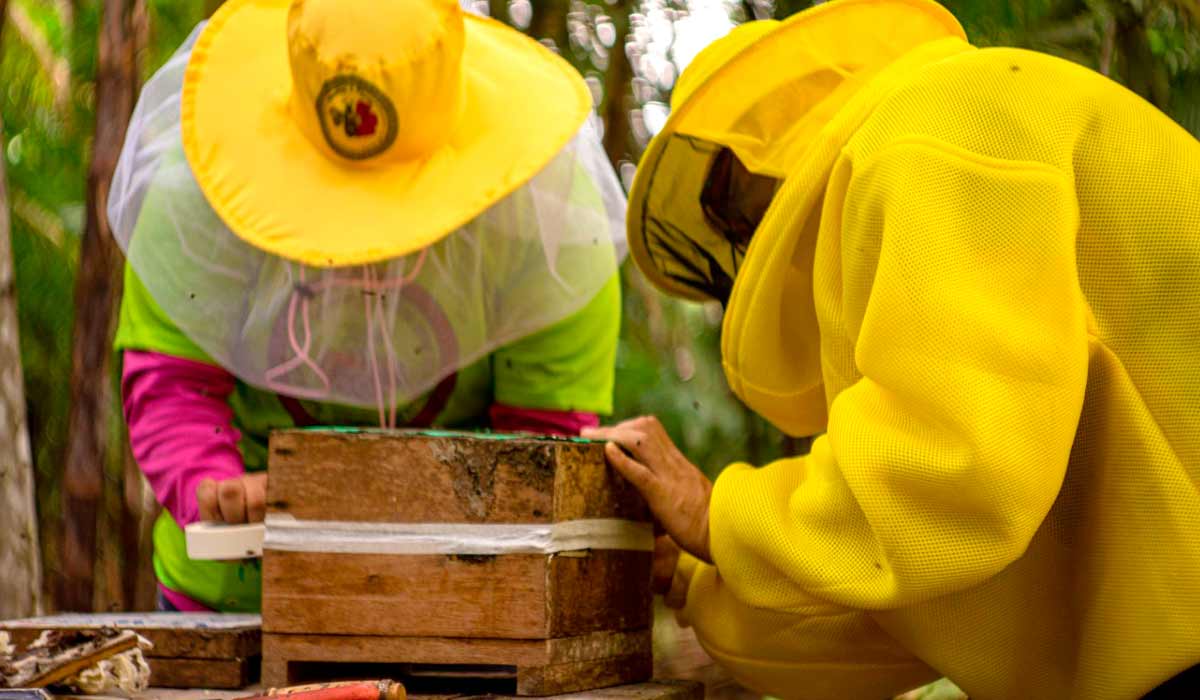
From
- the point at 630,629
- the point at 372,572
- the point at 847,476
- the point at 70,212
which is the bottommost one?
the point at 70,212

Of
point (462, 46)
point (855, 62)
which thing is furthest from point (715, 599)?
point (462, 46)

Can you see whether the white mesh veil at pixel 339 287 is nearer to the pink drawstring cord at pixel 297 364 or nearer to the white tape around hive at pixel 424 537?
the pink drawstring cord at pixel 297 364

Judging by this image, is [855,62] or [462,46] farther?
[462,46]

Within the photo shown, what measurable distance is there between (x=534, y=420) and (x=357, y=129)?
2.42 feet

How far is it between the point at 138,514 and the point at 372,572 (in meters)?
2.96

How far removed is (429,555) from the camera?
1.77m

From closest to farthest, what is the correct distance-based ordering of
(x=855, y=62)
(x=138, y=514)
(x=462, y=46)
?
1. (x=855, y=62)
2. (x=462, y=46)
3. (x=138, y=514)

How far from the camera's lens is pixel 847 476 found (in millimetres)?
1600

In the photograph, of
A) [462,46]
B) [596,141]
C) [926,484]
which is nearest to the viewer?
[926,484]

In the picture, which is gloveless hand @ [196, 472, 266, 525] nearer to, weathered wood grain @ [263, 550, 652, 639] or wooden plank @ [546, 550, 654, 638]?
weathered wood grain @ [263, 550, 652, 639]

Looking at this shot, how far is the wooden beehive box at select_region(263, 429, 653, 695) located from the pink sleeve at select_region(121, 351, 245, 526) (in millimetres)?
651

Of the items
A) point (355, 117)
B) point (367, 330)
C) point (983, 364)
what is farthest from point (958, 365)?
point (367, 330)

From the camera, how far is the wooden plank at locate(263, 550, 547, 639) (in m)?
1.75

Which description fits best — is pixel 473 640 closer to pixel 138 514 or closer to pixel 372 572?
pixel 372 572
